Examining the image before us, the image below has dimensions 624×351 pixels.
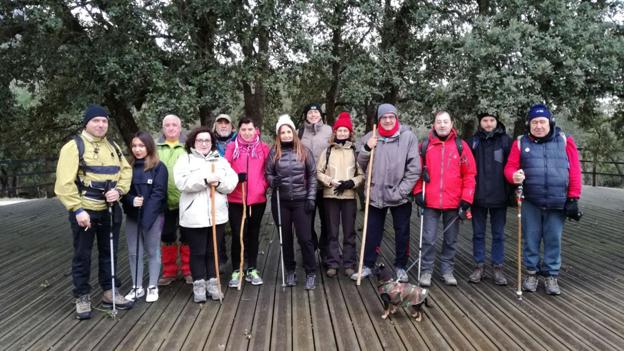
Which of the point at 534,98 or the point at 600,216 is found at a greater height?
the point at 534,98

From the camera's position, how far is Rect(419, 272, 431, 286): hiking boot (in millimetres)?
4500

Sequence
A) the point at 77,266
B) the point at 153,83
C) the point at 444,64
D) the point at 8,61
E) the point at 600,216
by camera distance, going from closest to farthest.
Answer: the point at 77,266, the point at 153,83, the point at 8,61, the point at 444,64, the point at 600,216

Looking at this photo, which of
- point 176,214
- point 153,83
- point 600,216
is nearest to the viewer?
point 176,214

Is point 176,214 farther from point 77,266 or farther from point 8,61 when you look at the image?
point 8,61

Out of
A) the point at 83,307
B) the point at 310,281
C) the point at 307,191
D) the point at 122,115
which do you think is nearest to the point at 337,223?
the point at 307,191

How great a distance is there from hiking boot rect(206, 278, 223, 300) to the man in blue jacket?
2.63 metres

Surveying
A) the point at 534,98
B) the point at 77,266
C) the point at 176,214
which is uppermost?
the point at 534,98

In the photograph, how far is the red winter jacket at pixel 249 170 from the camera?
4457 mm

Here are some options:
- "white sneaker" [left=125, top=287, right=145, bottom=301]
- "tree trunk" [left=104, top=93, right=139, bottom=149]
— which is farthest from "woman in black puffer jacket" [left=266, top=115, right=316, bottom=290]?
"tree trunk" [left=104, top=93, right=139, bottom=149]

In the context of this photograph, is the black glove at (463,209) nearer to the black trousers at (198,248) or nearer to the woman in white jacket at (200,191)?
the woman in white jacket at (200,191)

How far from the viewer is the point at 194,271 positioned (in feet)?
13.7

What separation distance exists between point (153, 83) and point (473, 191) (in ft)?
13.1

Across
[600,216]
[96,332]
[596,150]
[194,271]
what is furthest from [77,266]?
[596,150]

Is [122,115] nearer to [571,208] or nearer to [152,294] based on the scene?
[152,294]
